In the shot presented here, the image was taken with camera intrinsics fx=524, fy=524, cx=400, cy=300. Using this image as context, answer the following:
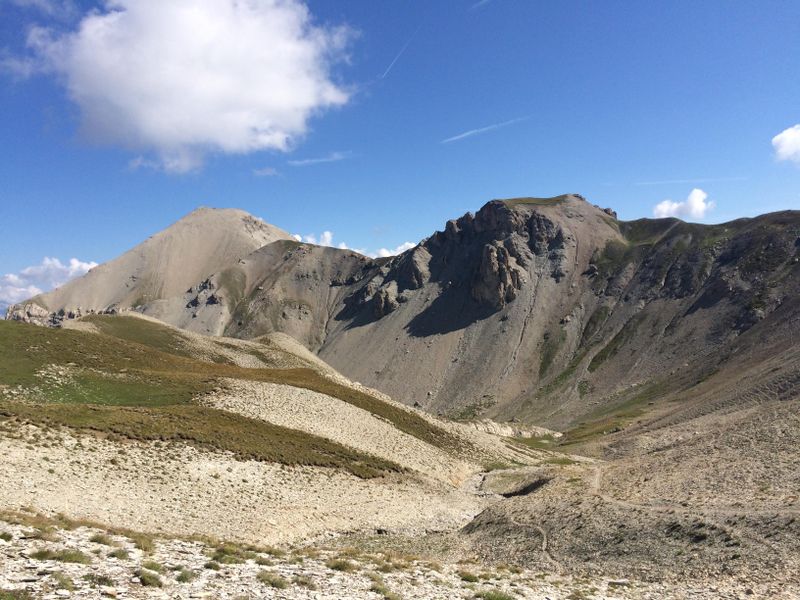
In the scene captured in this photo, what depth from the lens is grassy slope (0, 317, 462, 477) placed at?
3706 centimetres

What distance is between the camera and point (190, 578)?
48.3 feet

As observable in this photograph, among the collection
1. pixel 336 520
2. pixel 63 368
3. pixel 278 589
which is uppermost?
pixel 63 368

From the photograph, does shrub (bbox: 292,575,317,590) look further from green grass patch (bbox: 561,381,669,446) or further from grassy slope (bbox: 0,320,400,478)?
green grass patch (bbox: 561,381,669,446)

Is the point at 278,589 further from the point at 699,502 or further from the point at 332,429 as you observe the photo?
the point at 332,429

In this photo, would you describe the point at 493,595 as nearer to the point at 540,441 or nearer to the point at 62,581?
the point at 62,581

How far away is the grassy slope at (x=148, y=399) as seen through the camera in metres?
37.1

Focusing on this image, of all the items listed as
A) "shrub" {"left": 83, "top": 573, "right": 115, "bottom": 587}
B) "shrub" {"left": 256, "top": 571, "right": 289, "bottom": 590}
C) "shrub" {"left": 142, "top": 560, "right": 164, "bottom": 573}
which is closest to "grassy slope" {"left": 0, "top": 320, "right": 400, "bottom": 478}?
"shrub" {"left": 142, "top": 560, "right": 164, "bottom": 573}

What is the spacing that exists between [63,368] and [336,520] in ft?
111

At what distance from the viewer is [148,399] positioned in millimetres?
48125

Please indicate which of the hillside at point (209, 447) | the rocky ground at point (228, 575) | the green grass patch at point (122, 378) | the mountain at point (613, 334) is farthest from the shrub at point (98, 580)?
the mountain at point (613, 334)

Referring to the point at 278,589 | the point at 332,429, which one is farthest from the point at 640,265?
the point at 278,589

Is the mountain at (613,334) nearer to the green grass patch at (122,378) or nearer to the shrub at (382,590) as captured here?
the green grass patch at (122,378)

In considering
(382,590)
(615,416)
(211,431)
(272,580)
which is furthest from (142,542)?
(615,416)

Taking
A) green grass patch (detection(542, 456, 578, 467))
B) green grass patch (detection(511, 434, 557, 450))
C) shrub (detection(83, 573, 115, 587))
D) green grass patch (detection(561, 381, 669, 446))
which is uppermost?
shrub (detection(83, 573, 115, 587))
